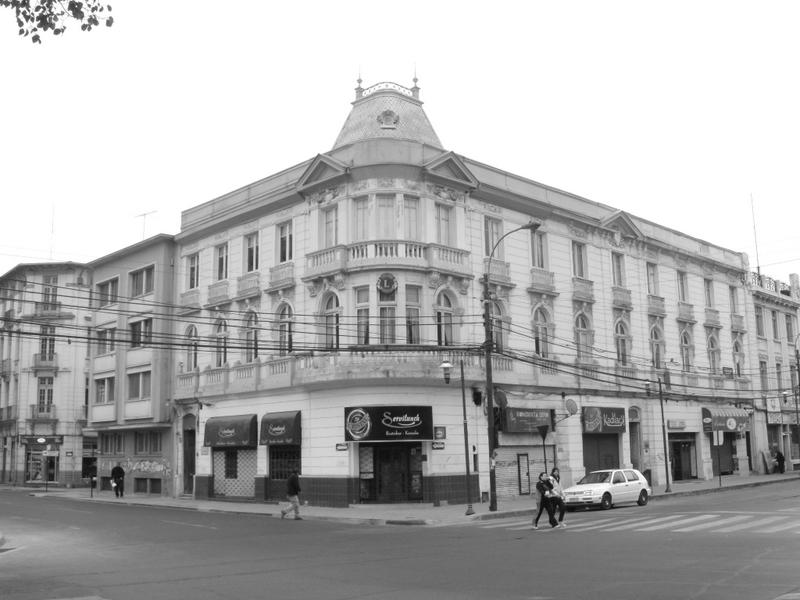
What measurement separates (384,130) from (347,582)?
80.6 ft

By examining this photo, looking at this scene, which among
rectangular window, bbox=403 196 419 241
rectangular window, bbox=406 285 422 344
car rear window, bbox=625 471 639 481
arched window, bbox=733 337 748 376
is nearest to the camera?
car rear window, bbox=625 471 639 481

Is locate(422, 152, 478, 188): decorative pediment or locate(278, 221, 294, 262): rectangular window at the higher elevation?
locate(422, 152, 478, 188): decorative pediment

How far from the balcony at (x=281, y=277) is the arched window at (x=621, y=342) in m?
16.6

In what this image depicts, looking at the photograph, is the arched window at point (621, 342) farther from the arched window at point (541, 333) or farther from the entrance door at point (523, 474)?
the entrance door at point (523, 474)

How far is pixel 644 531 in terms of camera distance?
20.3 m

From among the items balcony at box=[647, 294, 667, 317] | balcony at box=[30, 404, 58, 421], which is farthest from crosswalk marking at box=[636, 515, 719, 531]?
balcony at box=[30, 404, 58, 421]

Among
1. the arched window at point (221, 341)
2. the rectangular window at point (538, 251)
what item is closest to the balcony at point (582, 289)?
the rectangular window at point (538, 251)

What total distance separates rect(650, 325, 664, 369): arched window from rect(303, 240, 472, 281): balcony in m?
15.1

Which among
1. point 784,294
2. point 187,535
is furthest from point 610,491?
point 784,294

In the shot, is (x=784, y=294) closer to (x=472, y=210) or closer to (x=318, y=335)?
(x=472, y=210)

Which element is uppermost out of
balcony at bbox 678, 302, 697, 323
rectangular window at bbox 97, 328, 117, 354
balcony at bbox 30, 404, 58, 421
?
balcony at bbox 678, 302, 697, 323

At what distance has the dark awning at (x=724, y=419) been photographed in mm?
45312

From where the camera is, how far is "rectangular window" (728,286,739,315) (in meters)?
51.2

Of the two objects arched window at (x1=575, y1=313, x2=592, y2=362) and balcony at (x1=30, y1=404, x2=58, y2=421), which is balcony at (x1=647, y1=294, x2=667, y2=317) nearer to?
arched window at (x1=575, y1=313, x2=592, y2=362)
